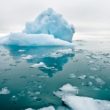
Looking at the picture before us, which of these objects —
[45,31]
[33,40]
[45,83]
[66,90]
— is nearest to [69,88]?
[66,90]

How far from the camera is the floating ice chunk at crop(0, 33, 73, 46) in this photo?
2009 cm

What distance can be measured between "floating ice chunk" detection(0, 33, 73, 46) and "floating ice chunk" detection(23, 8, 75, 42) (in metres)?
1.02

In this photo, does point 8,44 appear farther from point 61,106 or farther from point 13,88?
point 61,106

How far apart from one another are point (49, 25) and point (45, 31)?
881 millimetres

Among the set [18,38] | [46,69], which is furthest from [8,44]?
[46,69]

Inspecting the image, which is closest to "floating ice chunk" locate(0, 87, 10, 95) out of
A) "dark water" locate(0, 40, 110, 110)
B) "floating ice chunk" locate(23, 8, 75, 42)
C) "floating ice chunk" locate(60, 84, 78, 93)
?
"dark water" locate(0, 40, 110, 110)

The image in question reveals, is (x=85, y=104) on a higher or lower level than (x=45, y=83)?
higher

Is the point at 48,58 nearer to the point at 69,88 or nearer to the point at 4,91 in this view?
the point at 69,88

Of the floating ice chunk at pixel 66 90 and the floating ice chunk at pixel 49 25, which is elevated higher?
the floating ice chunk at pixel 49 25

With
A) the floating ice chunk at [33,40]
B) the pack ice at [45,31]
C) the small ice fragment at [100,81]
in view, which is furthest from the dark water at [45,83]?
the pack ice at [45,31]

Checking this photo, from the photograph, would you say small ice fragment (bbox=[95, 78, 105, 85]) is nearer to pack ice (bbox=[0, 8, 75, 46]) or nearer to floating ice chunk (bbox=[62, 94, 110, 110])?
floating ice chunk (bbox=[62, 94, 110, 110])

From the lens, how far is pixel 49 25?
842 inches

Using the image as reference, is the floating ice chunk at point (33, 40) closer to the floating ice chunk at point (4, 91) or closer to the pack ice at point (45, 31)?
the pack ice at point (45, 31)

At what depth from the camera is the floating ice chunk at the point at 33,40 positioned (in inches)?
791
